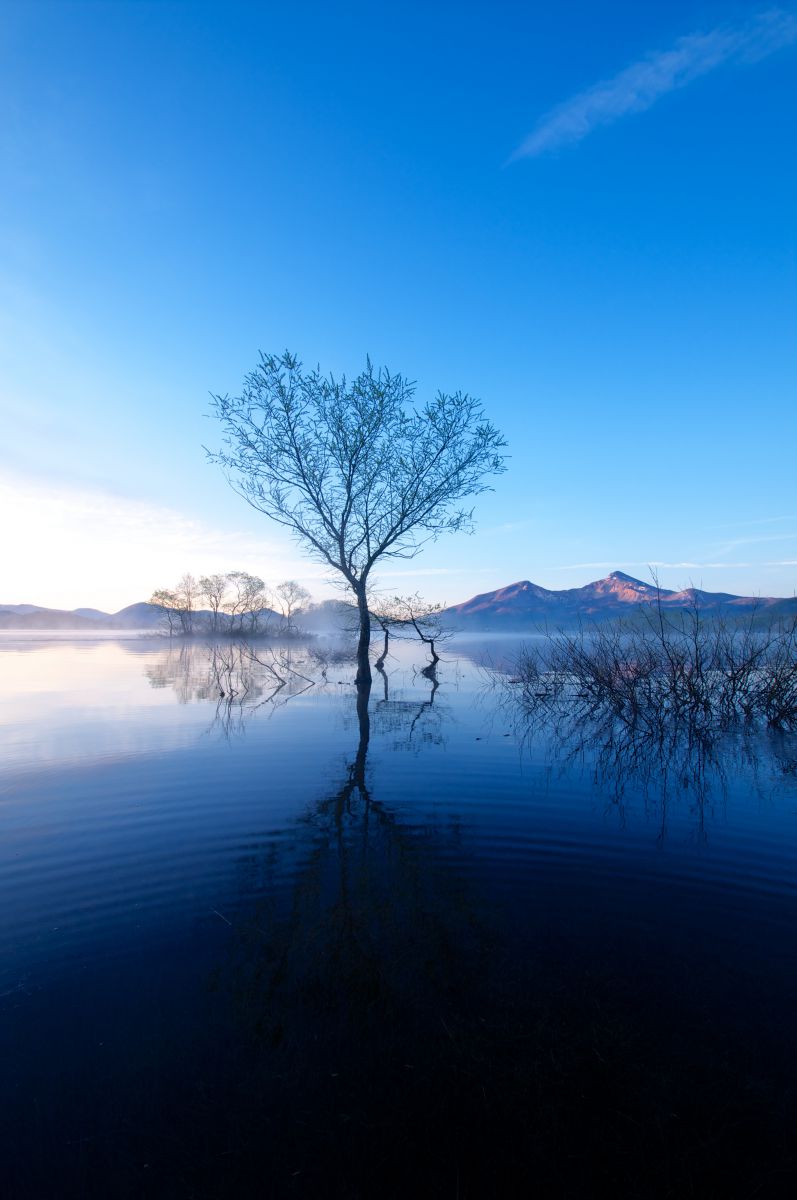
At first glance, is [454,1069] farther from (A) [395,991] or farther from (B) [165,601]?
(B) [165,601]

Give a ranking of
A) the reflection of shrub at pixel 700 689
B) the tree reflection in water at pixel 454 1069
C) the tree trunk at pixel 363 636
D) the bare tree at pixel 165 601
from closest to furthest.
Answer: the tree reflection in water at pixel 454 1069
the reflection of shrub at pixel 700 689
the tree trunk at pixel 363 636
the bare tree at pixel 165 601

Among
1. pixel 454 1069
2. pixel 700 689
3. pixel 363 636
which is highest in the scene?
pixel 363 636

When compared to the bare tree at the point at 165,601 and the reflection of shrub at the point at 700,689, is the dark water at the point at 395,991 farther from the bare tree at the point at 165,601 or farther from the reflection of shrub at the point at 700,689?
the bare tree at the point at 165,601

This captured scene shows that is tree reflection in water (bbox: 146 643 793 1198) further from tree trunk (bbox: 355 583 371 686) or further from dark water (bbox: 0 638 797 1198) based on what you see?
tree trunk (bbox: 355 583 371 686)

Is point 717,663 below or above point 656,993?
above

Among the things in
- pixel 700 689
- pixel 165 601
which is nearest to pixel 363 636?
pixel 700 689

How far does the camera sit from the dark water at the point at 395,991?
8.69 feet

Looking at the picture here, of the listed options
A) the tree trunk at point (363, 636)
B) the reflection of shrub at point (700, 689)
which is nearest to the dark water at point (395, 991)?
the reflection of shrub at point (700, 689)

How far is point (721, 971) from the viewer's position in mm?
4117

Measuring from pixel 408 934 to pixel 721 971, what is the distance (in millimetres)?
2262

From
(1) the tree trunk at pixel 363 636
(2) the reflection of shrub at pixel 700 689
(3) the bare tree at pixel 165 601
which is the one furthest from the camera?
(3) the bare tree at pixel 165 601

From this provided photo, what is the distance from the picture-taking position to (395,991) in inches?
148

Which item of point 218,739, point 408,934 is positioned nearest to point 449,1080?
point 408,934

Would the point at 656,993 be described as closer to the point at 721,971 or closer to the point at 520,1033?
the point at 721,971
